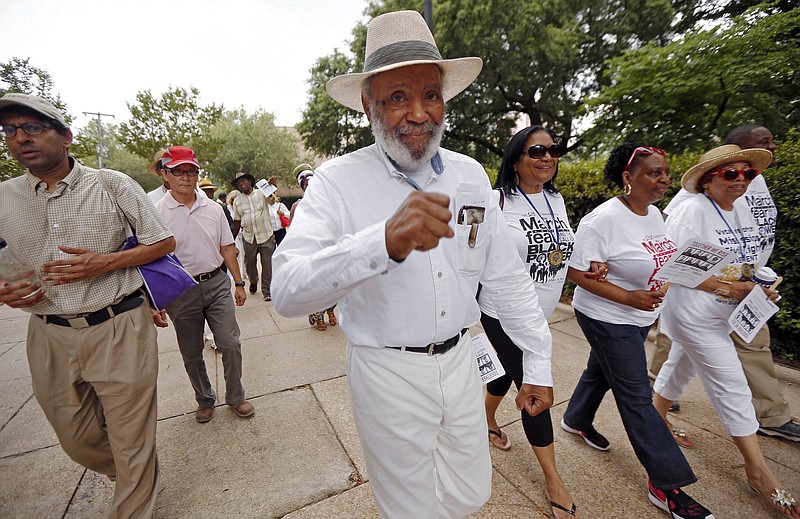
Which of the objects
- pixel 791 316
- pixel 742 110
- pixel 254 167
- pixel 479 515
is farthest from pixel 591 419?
pixel 254 167

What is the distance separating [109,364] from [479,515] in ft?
7.32

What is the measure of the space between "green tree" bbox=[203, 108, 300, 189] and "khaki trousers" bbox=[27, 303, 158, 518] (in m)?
26.8

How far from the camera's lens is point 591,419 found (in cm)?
275

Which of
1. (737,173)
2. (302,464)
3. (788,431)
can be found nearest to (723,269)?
(737,173)

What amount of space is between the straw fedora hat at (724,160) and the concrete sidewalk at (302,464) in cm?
193

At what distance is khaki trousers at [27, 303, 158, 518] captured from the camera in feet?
6.51

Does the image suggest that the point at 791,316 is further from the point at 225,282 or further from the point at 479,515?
the point at 225,282

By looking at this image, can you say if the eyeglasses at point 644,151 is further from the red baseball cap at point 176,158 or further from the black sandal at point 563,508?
the red baseball cap at point 176,158

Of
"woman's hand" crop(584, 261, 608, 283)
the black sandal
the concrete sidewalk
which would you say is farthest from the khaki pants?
the black sandal

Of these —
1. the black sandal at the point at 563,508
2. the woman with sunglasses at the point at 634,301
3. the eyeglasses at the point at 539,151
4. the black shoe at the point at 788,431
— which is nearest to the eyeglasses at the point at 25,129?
the eyeglasses at the point at 539,151

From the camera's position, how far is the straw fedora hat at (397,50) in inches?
55.3

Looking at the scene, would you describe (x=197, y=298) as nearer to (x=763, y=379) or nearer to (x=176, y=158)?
(x=176, y=158)

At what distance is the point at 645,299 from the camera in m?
2.18

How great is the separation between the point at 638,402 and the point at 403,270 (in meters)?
1.79
